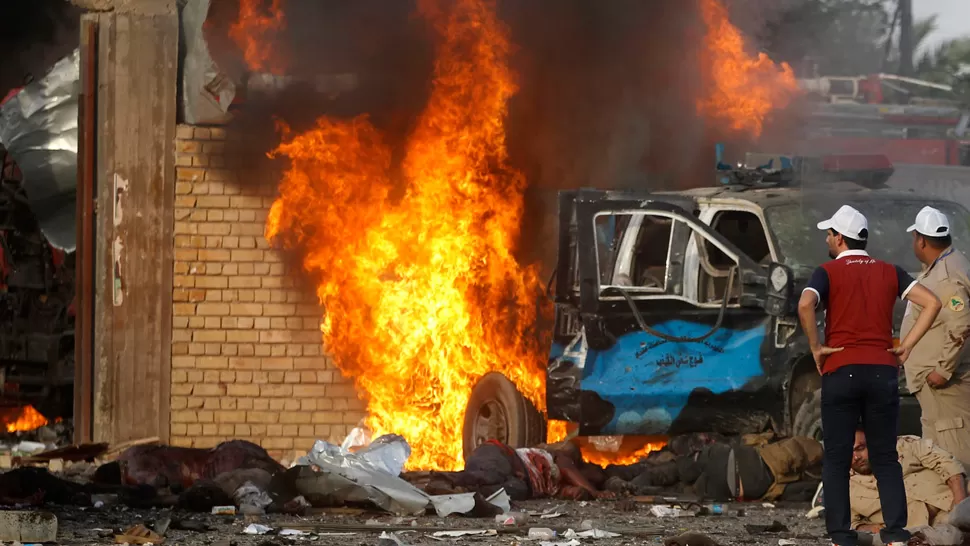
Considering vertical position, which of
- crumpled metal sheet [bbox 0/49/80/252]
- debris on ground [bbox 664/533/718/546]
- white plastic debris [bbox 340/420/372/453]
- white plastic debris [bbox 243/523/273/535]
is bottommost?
white plastic debris [bbox 243/523/273/535]

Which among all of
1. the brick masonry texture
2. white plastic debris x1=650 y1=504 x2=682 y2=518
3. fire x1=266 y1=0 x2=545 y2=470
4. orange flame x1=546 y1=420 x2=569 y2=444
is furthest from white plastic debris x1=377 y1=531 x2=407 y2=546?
the brick masonry texture

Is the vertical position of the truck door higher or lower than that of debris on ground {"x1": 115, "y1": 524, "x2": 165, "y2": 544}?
higher

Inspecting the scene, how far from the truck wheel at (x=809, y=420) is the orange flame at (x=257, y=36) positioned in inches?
212

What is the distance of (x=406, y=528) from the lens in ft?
29.2

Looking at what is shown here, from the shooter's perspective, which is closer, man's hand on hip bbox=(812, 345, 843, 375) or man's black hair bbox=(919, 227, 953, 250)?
man's hand on hip bbox=(812, 345, 843, 375)

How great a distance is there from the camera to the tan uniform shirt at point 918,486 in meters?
8.00

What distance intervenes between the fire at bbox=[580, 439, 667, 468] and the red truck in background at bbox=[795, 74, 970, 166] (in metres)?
7.88

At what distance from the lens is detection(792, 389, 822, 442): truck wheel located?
10.4m

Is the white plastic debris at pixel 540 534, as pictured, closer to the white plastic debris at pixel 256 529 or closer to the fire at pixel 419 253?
the white plastic debris at pixel 256 529

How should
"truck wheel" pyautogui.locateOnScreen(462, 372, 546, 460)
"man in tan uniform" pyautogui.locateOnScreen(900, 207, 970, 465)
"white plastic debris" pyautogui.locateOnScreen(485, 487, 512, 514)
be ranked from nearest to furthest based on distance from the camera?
1. "man in tan uniform" pyautogui.locateOnScreen(900, 207, 970, 465)
2. "white plastic debris" pyautogui.locateOnScreen(485, 487, 512, 514)
3. "truck wheel" pyautogui.locateOnScreen(462, 372, 546, 460)

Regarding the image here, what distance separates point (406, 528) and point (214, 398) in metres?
4.62

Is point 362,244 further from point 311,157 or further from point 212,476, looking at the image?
point 212,476

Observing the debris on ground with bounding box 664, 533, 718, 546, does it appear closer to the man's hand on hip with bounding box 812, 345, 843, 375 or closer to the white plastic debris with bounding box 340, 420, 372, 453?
the man's hand on hip with bounding box 812, 345, 843, 375

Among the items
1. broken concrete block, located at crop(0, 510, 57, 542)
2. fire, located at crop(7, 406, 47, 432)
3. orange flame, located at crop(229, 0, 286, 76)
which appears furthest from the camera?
fire, located at crop(7, 406, 47, 432)
